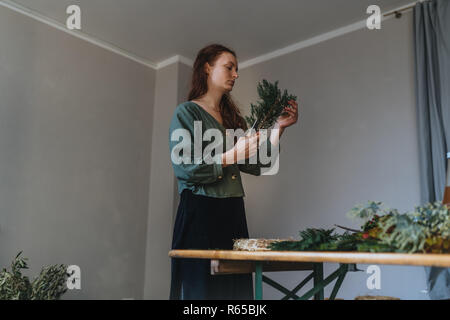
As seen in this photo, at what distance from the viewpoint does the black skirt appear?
1278 mm

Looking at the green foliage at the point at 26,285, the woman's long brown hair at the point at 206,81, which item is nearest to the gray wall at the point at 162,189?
the green foliage at the point at 26,285

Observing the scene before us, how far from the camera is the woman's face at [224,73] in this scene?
5.19 ft

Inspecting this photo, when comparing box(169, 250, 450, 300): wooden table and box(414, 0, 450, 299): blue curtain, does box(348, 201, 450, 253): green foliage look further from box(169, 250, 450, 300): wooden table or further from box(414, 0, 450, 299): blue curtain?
box(414, 0, 450, 299): blue curtain

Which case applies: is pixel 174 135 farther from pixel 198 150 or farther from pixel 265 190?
pixel 265 190

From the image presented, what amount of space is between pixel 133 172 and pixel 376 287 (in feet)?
7.07

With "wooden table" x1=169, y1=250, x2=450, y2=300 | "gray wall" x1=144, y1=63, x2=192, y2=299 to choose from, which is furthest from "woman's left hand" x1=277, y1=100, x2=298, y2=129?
"gray wall" x1=144, y1=63, x2=192, y2=299

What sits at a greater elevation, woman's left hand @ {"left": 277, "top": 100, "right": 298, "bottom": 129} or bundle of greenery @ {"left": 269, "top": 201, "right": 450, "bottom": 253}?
woman's left hand @ {"left": 277, "top": 100, "right": 298, "bottom": 129}

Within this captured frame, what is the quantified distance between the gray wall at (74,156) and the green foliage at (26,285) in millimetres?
385

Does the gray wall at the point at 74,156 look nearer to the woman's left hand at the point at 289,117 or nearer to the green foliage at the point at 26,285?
the green foliage at the point at 26,285

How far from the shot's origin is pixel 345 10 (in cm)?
322

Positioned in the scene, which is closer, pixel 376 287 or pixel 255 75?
pixel 376 287

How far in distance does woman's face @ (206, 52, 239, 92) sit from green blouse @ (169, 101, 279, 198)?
140mm

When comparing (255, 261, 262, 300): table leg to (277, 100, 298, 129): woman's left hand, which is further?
(277, 100, 298, 129): woman's left hand
